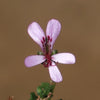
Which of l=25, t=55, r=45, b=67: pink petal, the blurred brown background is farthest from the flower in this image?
the blurred brown background

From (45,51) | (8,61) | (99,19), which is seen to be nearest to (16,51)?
(8,61)

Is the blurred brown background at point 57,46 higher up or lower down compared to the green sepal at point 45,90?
higher up

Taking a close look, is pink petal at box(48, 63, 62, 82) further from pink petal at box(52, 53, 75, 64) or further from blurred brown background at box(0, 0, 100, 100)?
blurred brown background at box(0, 0, 100, 100)

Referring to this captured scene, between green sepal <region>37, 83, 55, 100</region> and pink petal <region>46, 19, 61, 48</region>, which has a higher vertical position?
pink petal <region>46, 19, 61, 48</region>

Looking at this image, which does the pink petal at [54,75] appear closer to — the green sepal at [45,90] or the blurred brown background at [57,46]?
the green sepal at [45,90]

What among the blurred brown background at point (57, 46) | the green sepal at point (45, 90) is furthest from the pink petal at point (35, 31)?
the blurred brown background at point (57, 46)

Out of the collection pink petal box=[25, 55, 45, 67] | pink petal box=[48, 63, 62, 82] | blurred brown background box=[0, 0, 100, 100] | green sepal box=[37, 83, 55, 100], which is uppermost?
blurred brown background box=[0, 0, 100, 100]

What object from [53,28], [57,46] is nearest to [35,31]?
[53,28]
